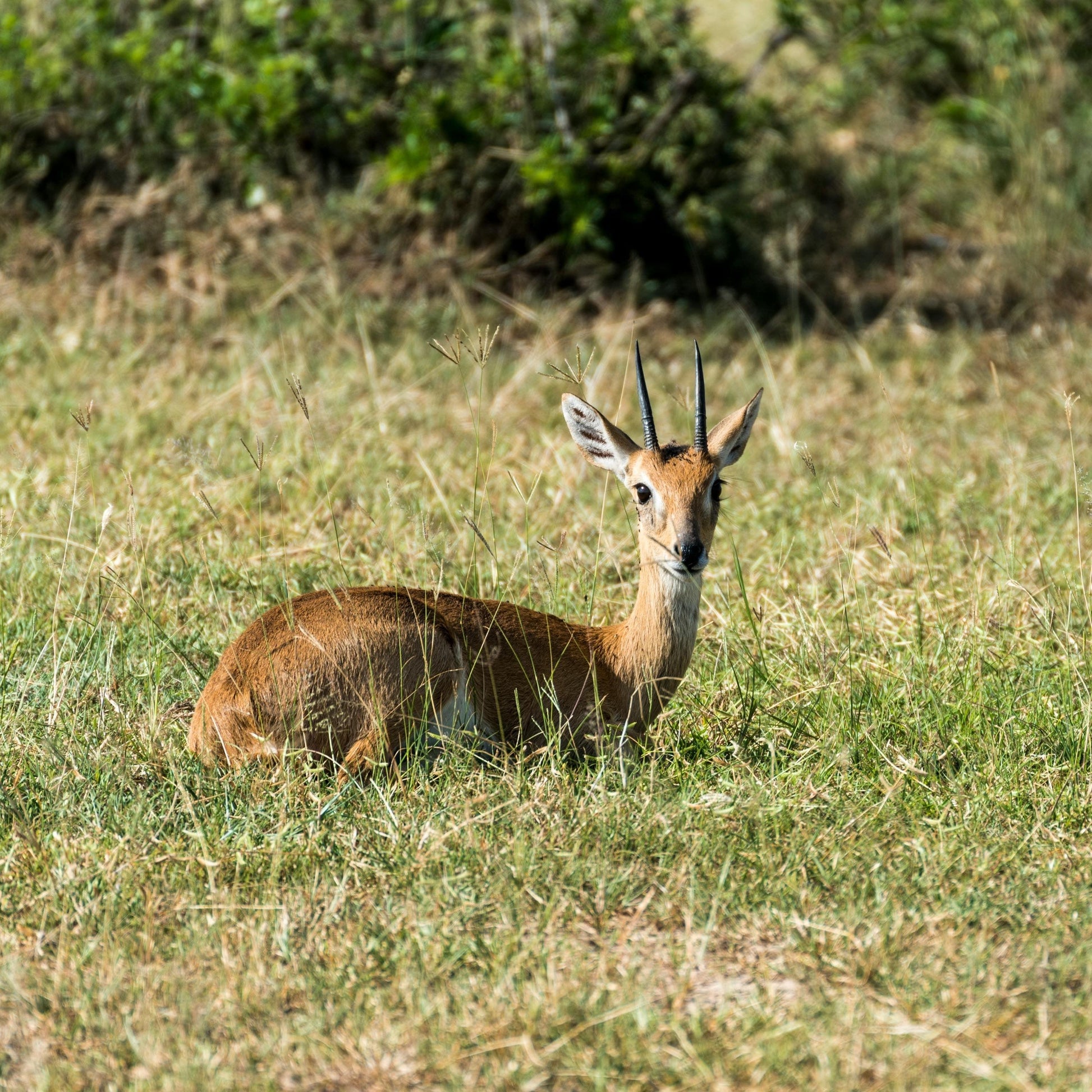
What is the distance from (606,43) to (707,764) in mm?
5087

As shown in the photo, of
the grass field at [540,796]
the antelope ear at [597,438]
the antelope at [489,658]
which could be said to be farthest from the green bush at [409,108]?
the antelope at [489,658]

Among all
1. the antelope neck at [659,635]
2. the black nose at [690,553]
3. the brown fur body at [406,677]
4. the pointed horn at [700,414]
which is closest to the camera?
the brown fur body at [406,677]

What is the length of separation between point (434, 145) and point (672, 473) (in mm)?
4381

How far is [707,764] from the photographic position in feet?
13.0

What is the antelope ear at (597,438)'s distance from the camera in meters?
4.15

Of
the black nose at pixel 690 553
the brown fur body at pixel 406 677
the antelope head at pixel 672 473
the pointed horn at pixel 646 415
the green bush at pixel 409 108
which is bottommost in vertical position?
the brown fur body at pixel 406 677

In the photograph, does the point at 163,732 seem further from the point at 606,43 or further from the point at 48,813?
the point at 606,43

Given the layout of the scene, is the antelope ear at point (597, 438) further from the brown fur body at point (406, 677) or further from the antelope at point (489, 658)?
the brown fur body at point (406, 677)

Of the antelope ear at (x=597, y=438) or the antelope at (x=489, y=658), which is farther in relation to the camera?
the antelope ear at (x=597, y=438)

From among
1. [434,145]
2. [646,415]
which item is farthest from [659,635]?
[434,145]

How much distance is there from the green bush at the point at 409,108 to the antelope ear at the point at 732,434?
3.82 metres

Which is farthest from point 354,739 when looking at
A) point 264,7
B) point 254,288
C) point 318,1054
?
point 264,7

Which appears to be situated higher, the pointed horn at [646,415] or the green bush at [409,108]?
the green bush at [409,108]

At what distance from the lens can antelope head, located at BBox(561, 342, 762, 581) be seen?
3.92m
